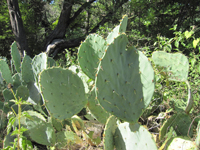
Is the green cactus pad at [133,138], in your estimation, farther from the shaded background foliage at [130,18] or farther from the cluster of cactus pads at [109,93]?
the shaded background foliage at [130,18]

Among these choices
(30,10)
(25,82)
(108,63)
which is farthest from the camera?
(30,10)

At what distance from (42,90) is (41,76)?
0.32ft

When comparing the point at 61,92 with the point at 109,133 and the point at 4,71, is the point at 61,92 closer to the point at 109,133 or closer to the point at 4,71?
the point at 109,133

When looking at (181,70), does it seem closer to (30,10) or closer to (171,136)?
(171,136)

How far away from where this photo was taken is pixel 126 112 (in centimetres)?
100

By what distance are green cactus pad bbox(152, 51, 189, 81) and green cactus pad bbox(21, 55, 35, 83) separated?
1.33 metres

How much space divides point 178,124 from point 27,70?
62.6 inches

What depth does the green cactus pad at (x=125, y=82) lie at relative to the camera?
3.06 feet

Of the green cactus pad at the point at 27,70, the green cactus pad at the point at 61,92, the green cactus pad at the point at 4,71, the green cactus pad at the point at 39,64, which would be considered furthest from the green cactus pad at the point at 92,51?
the green cactus pad at the point at 4,71

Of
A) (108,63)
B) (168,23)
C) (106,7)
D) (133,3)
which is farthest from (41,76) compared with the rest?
(106,7)

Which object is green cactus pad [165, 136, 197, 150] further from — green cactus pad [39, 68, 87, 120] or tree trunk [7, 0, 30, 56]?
tree trunk [7, 0, 30, 56]

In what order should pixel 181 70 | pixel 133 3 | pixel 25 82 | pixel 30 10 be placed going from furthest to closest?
pixel 30 10
pixel 133 3
pixel 25 82
pixel 181 70

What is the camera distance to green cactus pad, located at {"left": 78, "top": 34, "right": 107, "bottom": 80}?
1337 mm

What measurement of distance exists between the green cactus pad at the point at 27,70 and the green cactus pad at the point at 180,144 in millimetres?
1548
